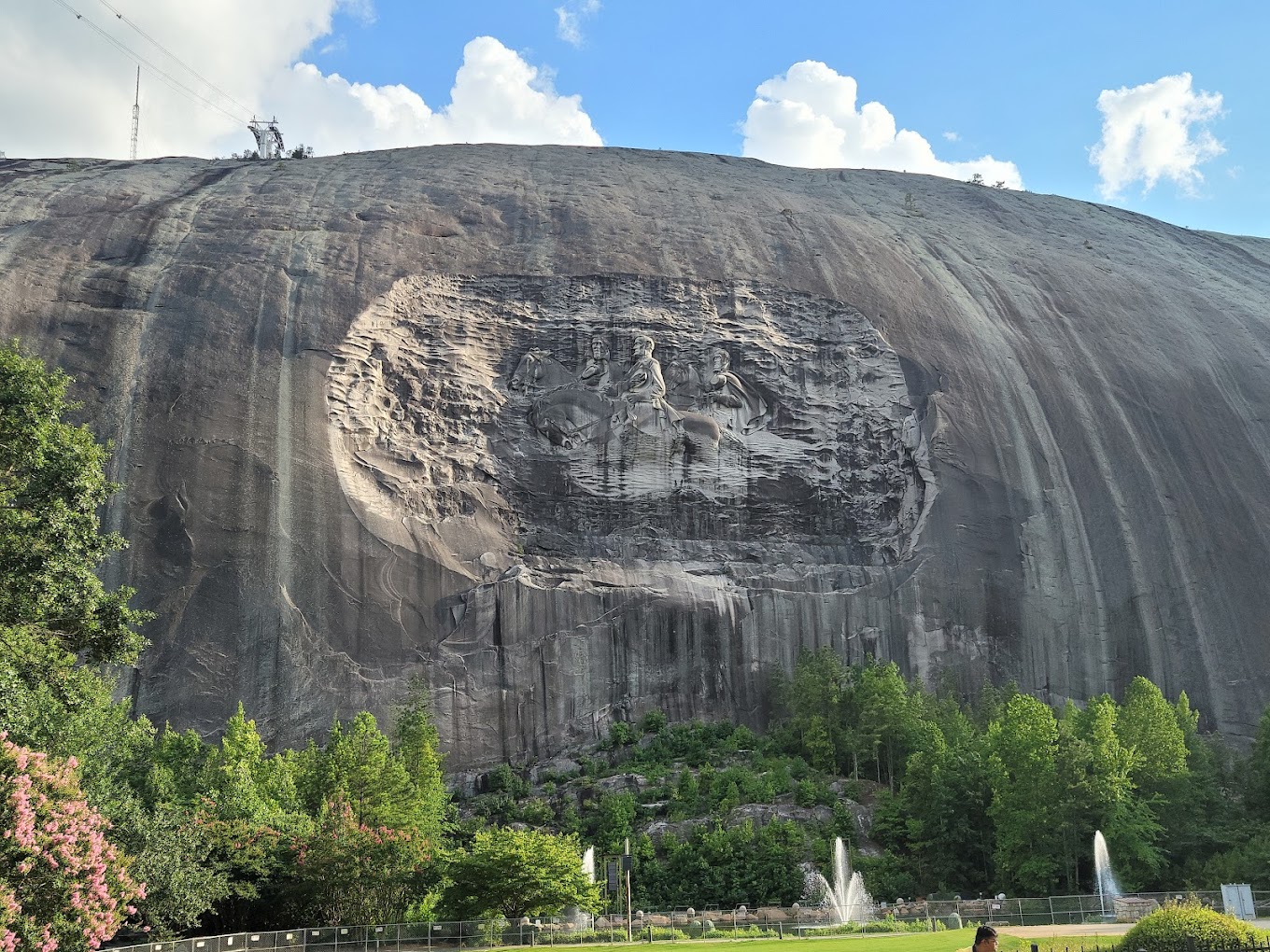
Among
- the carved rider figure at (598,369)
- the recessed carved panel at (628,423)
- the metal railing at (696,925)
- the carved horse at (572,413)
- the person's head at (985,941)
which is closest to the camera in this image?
the person's head at (985,941)

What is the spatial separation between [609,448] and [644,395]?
227 cm

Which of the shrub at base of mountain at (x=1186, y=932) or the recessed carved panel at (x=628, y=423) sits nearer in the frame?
the shrub at base of mountain at (x=1186, y=932)

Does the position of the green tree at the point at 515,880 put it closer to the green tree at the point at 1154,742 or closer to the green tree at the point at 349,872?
the green tree at the point at 349,872

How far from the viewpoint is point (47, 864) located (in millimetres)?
15109

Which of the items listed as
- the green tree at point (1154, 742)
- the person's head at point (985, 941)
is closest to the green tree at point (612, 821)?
the green tree at point (1154, 742)

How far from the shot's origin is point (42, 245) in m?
41.7

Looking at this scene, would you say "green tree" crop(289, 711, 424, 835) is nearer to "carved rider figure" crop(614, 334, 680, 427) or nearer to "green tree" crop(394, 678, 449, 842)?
"green tree" crop(394, 678, 449, 842)

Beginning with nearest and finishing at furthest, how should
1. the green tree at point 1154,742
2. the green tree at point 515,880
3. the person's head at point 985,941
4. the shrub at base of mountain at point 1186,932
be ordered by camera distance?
the person's head at point 985,941
the shrub at base of mountain at point 1186,932
the green tree at point 515,880
the green tree at point 1154,742

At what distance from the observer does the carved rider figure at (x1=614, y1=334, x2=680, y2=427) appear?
139 feet

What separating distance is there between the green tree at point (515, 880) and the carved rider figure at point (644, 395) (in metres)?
20.0

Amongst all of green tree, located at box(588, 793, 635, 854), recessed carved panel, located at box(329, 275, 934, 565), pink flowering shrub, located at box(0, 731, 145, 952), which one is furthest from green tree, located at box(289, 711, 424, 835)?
pink flowering shrub, located at box(0, 731, 145, 952)

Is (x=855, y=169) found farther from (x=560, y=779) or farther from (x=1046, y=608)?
(x=560, y=779)

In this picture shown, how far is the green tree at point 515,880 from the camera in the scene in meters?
23.9

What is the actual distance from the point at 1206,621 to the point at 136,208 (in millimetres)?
39999
